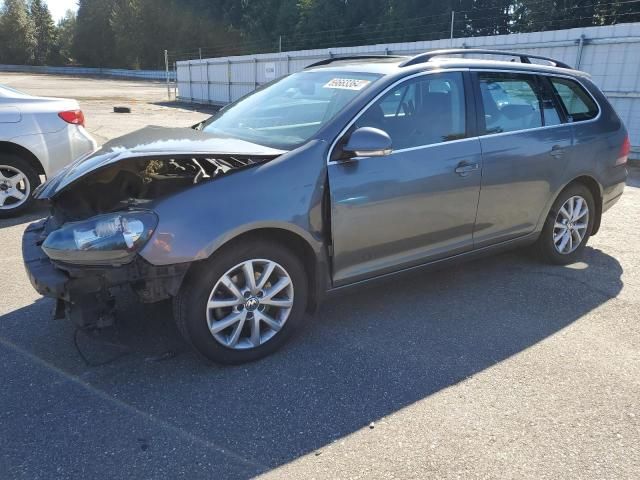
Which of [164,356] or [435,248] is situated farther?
[435,248]

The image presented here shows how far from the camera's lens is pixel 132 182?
3.49m

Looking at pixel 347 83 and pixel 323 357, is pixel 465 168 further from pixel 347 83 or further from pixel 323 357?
pixel 323 357

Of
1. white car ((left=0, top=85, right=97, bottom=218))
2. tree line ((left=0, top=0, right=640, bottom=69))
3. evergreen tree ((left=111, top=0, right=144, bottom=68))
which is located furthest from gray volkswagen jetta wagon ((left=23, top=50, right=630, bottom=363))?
evergreen tree ((left=111, top=0, right=144, bottom=68))

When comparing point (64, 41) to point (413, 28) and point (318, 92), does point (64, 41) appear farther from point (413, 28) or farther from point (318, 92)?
point (318, 92)

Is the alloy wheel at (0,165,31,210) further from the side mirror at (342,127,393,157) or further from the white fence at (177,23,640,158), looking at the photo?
the white fence at (177,23,640,158)

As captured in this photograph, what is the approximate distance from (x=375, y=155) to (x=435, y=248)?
908 millimetres

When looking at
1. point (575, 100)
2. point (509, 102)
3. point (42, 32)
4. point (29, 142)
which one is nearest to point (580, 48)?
point (575, 100)

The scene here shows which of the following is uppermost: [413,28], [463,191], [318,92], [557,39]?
[413,28]

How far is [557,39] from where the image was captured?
37.0 feet

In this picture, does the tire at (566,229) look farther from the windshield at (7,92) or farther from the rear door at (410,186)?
the windshield at (7,92)

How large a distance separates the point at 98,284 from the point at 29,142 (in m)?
4.16

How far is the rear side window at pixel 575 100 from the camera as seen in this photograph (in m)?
4.68

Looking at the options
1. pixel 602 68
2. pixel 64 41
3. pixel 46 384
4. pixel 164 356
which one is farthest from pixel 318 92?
pixel 64 41

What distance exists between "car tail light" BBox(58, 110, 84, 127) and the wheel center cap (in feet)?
14.6
